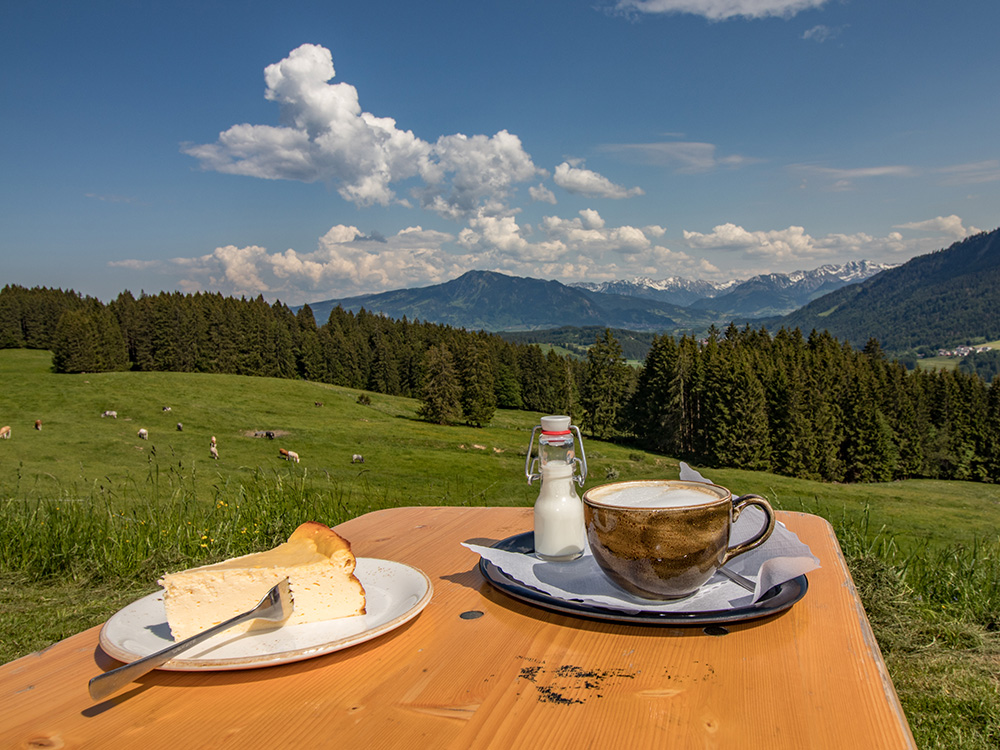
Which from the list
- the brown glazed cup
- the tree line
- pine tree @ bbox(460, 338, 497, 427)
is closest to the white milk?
the brown glazed cup

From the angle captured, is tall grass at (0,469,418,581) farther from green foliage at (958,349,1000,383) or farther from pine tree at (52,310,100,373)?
green foliage at (958,349,1000,383)

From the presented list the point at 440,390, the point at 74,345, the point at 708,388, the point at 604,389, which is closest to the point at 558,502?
the point at 440,390

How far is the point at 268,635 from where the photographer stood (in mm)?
1094

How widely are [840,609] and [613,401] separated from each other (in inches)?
2145

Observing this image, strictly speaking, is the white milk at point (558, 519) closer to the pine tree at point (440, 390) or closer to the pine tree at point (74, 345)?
the pine tree at point (440, 390)

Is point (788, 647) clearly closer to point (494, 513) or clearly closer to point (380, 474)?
point (494, 513)

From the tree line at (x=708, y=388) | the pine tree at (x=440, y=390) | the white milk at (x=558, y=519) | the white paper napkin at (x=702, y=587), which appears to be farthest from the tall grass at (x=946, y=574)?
the pine tree at (x=440, y=390)

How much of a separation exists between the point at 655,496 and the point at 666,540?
8.6 inches

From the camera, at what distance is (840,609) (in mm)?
1185

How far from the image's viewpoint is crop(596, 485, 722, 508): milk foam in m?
1.22

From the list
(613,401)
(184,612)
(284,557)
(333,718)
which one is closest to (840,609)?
(333,718)

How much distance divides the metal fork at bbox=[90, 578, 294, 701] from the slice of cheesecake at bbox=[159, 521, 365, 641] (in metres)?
0.03

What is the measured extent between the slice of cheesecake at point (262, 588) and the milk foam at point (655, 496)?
0.55m

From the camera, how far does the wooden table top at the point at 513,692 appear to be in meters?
0.78
